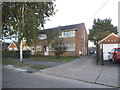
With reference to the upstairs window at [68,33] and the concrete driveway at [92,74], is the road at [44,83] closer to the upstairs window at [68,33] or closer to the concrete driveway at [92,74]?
the concrete driveway at [92,74]

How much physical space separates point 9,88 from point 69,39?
1702cm

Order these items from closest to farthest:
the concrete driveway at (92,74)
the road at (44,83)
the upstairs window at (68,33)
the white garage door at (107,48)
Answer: the road at (44,83), the concrete driveway at (92,74), the white garage door at (107,48), the upstairs window at (68,33)

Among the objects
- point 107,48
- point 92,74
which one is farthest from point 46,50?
point 92,74

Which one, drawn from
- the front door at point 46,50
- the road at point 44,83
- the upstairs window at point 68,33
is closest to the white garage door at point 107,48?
the upstairs window at point 68,33

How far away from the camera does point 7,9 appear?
33.0ft

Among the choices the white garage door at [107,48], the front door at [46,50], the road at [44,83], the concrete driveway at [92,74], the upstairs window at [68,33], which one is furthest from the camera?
the front door at [46,50]

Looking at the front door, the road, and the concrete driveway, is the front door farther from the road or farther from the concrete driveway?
the road

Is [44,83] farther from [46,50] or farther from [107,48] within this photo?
[46,50]

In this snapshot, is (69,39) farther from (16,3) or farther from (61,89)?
(61,89)

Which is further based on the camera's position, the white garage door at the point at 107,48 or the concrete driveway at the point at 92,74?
the white garage door at the point at 107,48

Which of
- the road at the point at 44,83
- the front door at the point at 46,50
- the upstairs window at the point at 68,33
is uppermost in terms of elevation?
the upstairs window at the point at 68,33

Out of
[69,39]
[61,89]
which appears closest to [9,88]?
[61,89]

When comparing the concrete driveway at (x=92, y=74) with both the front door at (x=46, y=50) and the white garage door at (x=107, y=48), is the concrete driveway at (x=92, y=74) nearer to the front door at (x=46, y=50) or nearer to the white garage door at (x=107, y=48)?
the white garage door at (x=107, y=48)

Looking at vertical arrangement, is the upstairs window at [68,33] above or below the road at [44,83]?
above
